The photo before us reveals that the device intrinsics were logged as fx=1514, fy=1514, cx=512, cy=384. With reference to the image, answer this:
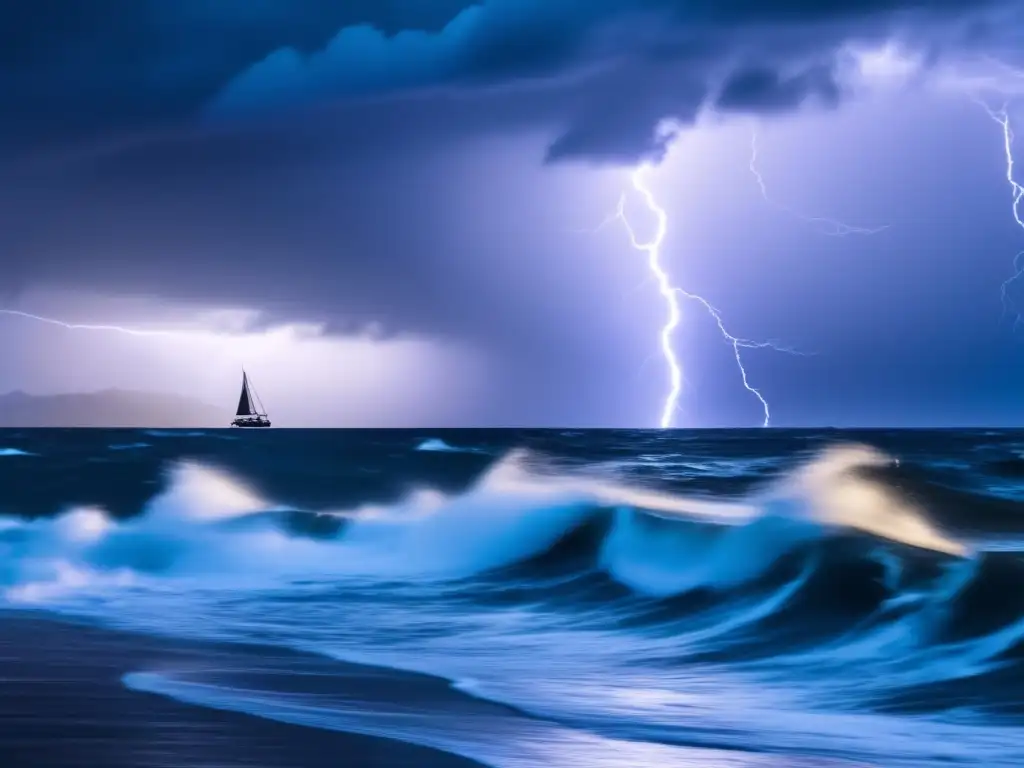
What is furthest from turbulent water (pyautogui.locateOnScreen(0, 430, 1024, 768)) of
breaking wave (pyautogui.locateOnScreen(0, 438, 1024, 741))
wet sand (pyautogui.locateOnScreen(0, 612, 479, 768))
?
wet sand (pyautogui.locateOnScreen(0, 612, 479, 768))

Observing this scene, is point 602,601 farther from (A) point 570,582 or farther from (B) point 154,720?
(B) point 154,720

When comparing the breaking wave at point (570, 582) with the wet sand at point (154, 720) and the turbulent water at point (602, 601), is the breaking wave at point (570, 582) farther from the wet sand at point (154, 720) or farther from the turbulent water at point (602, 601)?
the wet sand at point (154, 720)

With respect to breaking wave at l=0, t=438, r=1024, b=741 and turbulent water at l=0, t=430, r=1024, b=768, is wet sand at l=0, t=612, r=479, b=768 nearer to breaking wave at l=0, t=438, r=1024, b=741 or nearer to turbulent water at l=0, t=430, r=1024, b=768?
turbulent water at l=0, t=430, r=1024, b=768

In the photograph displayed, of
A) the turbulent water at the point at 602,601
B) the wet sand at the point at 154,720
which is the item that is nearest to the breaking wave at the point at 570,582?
the turbulent water at the point at 602,601

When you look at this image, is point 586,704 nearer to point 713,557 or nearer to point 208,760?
point 208,760

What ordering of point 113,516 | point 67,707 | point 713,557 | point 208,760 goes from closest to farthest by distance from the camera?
1. point 208,760
2. point 67,707
3. point 713,557
4. point 113,516

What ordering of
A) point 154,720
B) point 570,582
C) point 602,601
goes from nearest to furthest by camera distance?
1. point 154,720
2. point 602,601
3. point 570,582

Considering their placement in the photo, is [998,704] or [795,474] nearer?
[998,704]

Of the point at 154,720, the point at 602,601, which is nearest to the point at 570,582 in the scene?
the point at 602,601

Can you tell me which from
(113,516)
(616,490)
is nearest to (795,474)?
(616,490)
